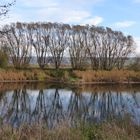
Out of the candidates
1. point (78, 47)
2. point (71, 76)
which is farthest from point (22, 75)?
point (78, 47)

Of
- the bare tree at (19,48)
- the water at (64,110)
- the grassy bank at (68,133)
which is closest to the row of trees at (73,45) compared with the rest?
the bare tree at (19,48)

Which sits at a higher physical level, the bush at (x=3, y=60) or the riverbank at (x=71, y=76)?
the bush at (x=3, y=60)

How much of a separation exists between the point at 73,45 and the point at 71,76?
301 inches

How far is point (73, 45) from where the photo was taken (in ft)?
159

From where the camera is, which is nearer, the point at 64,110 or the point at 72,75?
the point at 64,110

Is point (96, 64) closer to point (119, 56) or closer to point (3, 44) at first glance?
point (119, 56)

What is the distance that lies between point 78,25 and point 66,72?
8.07 meters

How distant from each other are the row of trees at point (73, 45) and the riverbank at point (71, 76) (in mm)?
4040

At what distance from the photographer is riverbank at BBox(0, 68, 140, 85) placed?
133 feet

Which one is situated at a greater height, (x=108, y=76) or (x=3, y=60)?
(x=3, y=60)

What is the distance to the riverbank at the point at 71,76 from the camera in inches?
1601

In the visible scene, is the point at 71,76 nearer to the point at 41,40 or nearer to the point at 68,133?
the point at 41,40

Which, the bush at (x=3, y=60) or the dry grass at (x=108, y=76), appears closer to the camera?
the dry grass at (x=108, y=76)

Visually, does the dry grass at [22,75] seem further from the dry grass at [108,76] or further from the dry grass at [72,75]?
the dry grass at [108,76]
